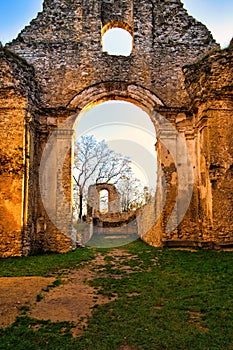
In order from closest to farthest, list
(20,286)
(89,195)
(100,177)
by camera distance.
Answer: (20,286) → (89,195) → (100,177)

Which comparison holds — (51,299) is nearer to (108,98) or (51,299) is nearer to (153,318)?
(153,318)

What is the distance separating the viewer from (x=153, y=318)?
3926mm

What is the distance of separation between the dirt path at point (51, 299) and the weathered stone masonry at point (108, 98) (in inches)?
116

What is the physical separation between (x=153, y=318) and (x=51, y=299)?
173 centimetres

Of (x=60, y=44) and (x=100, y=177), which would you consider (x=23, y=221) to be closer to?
(x=60, y=44)

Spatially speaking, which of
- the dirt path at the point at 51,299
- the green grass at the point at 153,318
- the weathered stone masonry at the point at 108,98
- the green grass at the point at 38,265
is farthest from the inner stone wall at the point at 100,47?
the green grass at the point at 153,318

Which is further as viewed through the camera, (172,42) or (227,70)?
(172,42)

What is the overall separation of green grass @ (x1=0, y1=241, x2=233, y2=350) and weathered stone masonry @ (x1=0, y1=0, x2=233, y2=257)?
3.43m

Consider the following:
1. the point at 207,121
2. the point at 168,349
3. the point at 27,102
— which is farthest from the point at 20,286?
the point at 207,121

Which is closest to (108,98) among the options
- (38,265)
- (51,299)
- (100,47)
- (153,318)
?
(100,47)

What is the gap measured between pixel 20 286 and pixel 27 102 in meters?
5.72

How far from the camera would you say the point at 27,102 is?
925 centimetres

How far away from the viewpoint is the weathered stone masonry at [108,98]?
8969 millimetres

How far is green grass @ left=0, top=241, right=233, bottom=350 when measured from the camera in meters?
3.27
